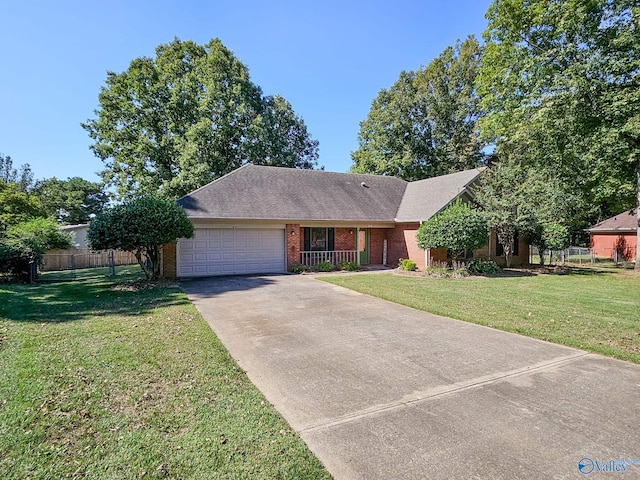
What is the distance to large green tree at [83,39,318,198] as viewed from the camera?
76.9 ft

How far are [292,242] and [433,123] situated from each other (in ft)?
69.3

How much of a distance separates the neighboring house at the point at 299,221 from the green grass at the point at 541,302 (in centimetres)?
359

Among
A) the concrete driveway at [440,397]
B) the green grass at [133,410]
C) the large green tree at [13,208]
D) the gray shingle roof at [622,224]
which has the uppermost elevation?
the large green tree at [13,208]

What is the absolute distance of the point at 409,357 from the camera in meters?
5.36

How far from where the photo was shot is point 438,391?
13.7 ft

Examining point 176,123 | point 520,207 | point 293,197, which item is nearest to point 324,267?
point 293,197

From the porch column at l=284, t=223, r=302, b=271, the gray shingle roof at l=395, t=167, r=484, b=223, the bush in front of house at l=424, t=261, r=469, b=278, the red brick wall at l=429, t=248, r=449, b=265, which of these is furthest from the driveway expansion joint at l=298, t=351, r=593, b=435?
the porch column at l=284, t=223, r=302, b=271

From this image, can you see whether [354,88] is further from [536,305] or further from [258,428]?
[258,428]

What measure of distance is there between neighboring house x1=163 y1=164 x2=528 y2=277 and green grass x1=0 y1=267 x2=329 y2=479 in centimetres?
825

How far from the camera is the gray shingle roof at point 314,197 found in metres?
15.2

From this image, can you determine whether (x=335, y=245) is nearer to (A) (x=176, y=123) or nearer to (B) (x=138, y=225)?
(B) (x=138, y=225)

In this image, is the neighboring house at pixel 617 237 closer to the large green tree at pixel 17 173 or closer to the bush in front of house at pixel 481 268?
the bush in front of house at pixel 481 268
